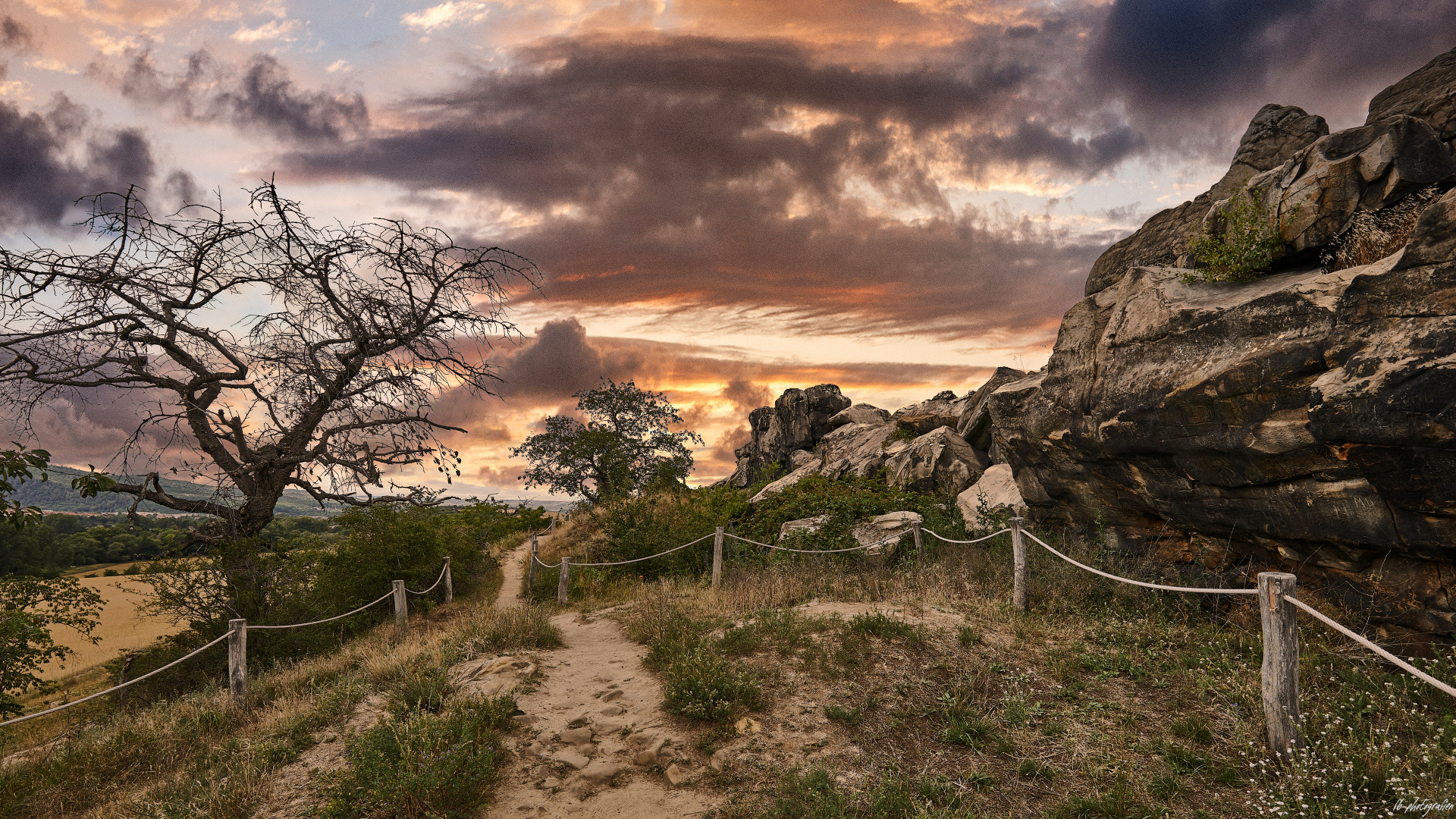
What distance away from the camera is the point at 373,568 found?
14.1m

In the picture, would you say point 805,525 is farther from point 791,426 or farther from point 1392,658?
point 791,426

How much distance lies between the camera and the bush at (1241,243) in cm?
798

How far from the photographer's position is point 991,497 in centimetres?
1398

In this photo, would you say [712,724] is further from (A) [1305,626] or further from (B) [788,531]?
(B) [788,531]

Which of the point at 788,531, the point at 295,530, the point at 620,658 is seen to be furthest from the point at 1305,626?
the point at 295,530

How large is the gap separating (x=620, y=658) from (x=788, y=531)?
6693 millimetres

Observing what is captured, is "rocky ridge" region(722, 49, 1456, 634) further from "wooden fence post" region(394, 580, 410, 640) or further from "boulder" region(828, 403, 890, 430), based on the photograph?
"boulder" region(828, 403, 890, 430)

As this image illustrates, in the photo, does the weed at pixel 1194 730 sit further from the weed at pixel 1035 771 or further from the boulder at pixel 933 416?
the boulder at pixel 933 416

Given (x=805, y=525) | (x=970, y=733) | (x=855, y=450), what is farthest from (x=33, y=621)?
(x=855, y=450)

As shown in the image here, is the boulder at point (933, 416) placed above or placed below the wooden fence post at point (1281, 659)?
above

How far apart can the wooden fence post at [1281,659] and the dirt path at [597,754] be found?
455 cm

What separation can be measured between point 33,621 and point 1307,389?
55.7 feet

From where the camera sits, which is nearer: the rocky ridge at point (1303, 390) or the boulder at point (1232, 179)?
the rocky ridge at point (1303, 390)

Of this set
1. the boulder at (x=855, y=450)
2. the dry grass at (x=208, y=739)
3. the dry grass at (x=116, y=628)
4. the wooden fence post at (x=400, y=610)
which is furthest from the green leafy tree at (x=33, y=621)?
the boulder at (x=855, y=450)
